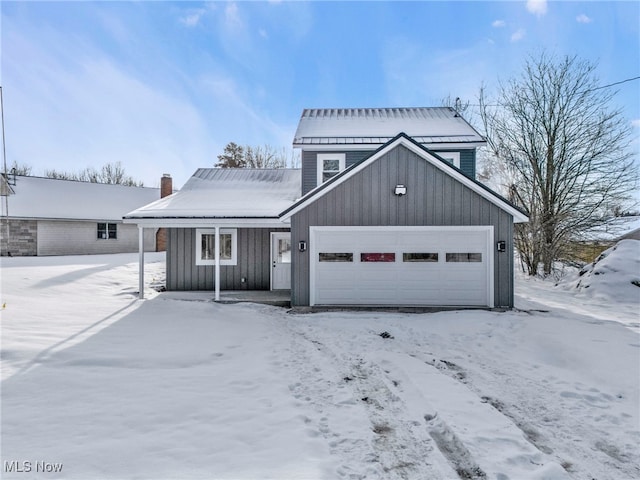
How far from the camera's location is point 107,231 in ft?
75.9

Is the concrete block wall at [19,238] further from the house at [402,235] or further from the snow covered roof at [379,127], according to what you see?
the house at [402,235]

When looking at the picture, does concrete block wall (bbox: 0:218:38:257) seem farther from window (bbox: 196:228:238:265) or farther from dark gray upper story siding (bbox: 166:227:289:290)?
window (bbox: 196:228:238:265)

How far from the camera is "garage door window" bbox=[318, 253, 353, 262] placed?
29.3ft

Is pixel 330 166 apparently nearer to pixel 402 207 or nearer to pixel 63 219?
pixel 402 207

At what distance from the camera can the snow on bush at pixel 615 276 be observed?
10.3 metres

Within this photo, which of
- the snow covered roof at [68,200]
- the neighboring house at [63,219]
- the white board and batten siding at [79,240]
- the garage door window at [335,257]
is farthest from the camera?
the white board and batten siding at [79,240]

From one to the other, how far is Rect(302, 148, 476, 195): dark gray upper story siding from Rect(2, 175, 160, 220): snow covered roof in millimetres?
18351

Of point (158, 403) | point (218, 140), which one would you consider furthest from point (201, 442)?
point (218, 140)

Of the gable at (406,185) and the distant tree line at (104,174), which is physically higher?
the distant tree line at (104,174)

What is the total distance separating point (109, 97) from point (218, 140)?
18.5m

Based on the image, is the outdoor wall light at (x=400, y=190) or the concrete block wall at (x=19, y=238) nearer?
the outdoor wall light at (x=400, y=190)

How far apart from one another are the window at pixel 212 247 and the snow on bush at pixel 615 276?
12.5m
